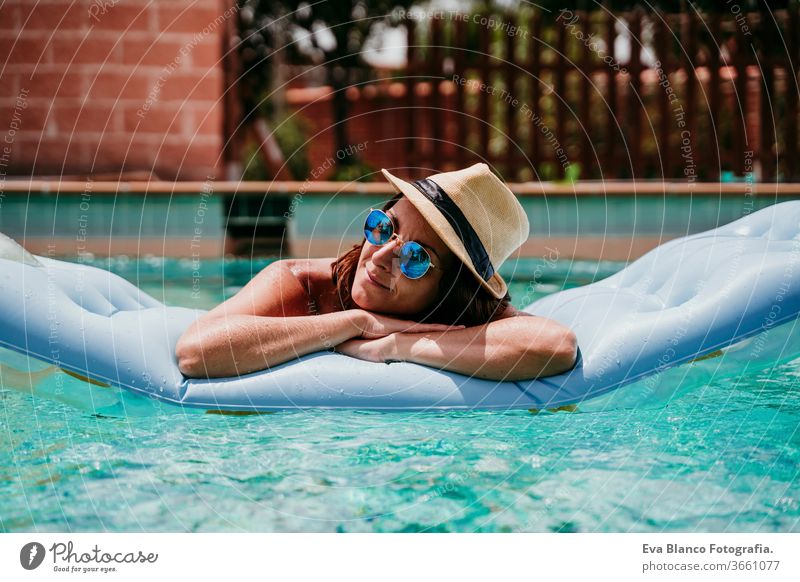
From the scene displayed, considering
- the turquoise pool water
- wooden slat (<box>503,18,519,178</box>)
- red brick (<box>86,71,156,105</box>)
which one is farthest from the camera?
wooden slat (<box>503,18,519,178</box>)

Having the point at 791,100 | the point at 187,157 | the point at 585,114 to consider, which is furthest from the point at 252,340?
the point at 791,100

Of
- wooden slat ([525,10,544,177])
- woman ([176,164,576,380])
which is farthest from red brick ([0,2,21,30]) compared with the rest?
woman ([176,164,576,380])

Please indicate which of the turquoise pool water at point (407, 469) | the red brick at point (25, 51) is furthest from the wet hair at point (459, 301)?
the red brick at point (25, 51)

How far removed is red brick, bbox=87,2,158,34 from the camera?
25.5 feet

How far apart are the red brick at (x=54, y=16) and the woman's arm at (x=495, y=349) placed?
6.33m

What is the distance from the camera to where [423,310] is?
2.89 m

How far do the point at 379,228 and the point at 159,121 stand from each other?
575cm

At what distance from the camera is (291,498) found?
213 centimetres

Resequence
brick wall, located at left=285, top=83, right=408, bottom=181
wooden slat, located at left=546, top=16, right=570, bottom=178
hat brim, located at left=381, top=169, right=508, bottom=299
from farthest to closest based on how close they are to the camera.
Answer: brick wall, located at left=285, top=83, right=408, bottom=181 < wooden slat, located at left=546, top=16, right=570, bottom=178 < hat brim, located at left=381, top=169, right=508, bottom=299

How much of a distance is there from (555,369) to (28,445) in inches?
59.8

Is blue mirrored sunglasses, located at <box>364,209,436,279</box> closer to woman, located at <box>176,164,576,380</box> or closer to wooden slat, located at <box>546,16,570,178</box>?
woman, located at <box>176,164,576,380</box>

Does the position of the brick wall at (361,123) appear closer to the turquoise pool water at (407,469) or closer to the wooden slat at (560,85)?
the wooden slat at (560,85)

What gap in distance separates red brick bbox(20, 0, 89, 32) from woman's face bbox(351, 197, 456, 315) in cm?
613
